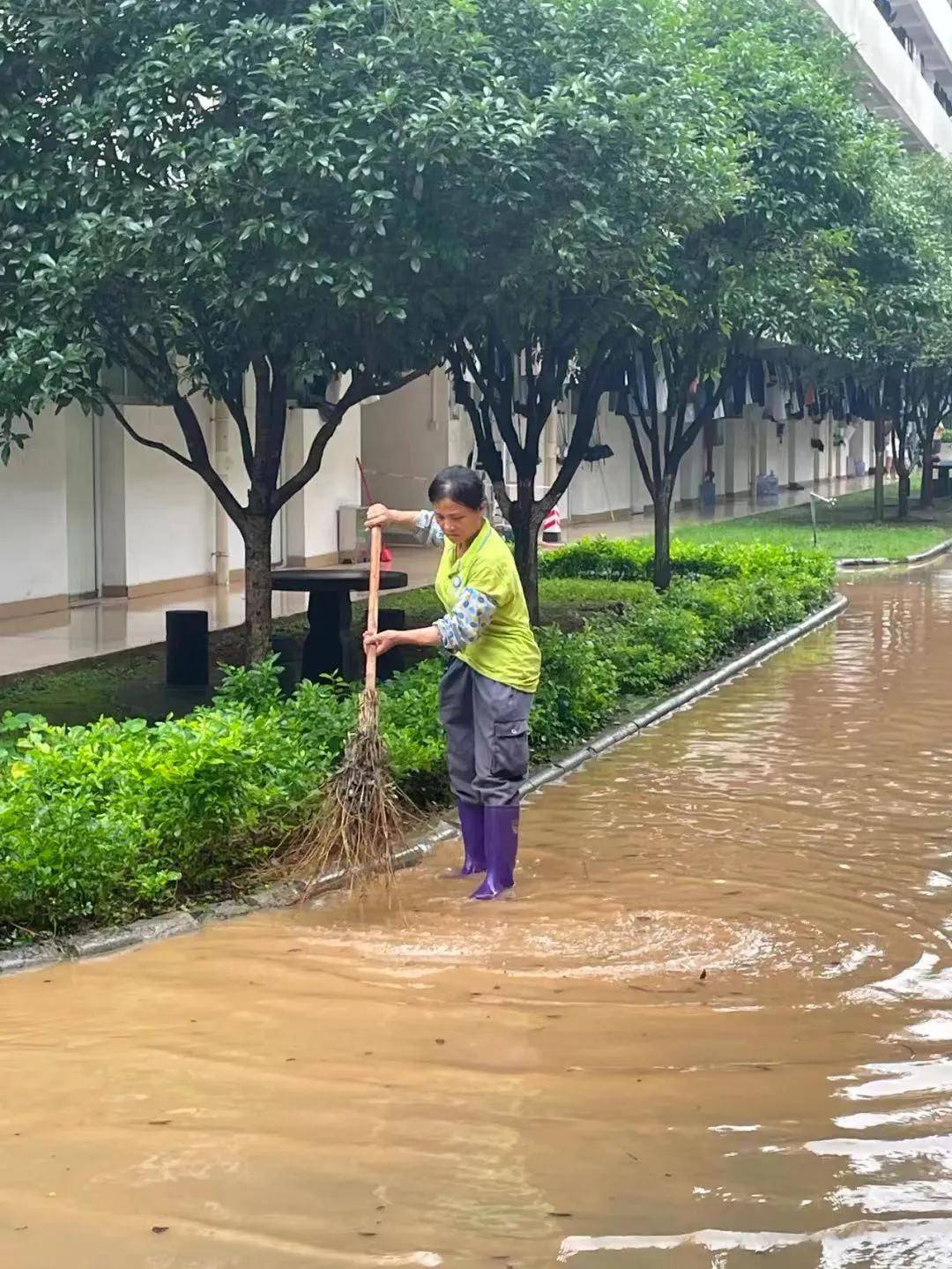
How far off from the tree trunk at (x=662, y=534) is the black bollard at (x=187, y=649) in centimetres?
671

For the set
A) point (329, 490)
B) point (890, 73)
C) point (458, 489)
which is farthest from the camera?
point (890, 73)

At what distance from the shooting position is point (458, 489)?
6754 mm

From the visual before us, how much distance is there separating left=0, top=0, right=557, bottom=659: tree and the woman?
2.16 metres

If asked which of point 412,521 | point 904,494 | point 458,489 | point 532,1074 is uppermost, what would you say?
point 904,494

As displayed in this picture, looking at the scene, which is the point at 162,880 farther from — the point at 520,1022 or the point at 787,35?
the point at 787,35

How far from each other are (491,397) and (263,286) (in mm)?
5897

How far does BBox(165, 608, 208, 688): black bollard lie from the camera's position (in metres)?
12.0

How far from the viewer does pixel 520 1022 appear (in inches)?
210

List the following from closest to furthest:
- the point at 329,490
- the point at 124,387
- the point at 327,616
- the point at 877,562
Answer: the point at 327,616, the point at 124,387, the point at 329,490, the point at 877,562

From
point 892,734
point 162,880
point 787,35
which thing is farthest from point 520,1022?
point 787,35

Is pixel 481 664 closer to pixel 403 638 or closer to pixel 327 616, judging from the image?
pixel 403 638

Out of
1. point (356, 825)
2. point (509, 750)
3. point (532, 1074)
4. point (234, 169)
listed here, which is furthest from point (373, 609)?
point (234, 169)

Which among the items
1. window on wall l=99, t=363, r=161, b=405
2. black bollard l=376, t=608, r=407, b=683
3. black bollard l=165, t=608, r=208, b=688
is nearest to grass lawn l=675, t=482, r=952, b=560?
window on wall l=99, t=363, r=161, b=405

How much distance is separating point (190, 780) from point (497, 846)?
125cm
